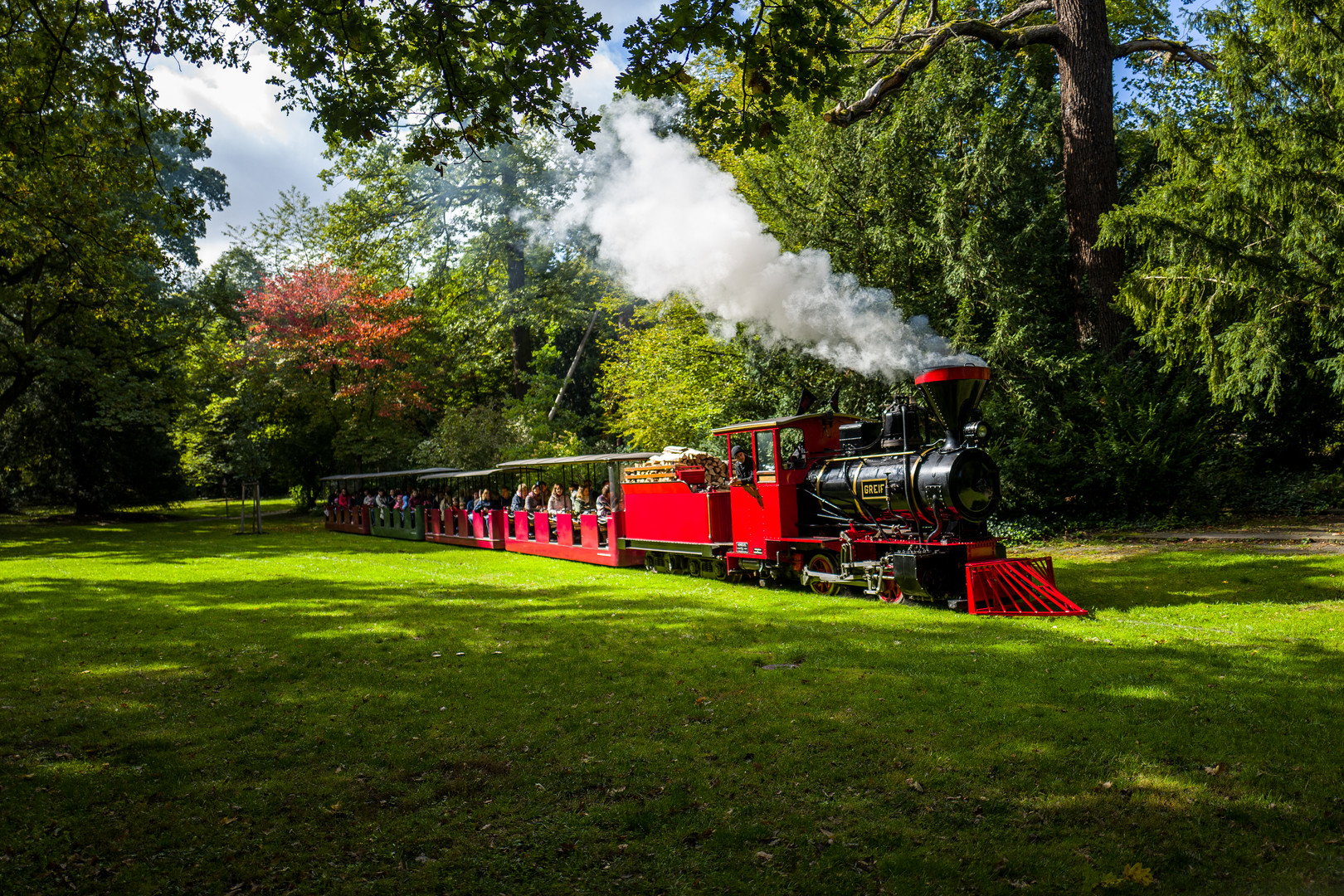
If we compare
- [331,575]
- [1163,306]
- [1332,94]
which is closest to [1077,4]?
[1332,94]

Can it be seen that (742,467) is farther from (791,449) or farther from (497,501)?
(497,501)

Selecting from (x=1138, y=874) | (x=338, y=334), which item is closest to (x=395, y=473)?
(x=338, y=334)

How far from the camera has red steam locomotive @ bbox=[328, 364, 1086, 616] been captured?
9867 millimetres

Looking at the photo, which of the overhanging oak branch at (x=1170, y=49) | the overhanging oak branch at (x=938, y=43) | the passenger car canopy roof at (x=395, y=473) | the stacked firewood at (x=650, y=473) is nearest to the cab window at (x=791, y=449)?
the stacked firewood at (x=650, y=473)

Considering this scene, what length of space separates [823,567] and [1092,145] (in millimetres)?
12382

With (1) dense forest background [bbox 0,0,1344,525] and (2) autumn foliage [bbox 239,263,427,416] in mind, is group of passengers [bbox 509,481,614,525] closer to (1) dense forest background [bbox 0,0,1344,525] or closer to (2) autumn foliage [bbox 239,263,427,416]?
(1) dense forest background [bbox 0,0,1344,525]

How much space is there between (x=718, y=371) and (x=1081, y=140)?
1012cm

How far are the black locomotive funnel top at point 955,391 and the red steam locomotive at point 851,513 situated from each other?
18 millimetres

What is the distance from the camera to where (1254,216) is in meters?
14.3

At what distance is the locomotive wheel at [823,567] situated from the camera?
11734 millimetres

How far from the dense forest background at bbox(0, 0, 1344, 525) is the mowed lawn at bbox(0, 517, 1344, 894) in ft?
15.0

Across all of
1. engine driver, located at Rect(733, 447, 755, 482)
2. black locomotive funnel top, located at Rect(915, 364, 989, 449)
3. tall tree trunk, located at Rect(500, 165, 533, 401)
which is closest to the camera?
black locomotive funnel top, located at Rect(915, 364, 989, 449)

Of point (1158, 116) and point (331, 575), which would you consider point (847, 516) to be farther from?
point (1158, 116)

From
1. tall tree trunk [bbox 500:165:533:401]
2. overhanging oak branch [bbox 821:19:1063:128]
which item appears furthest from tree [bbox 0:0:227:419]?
tall tree trunk [bbox 500:165:533:401]
